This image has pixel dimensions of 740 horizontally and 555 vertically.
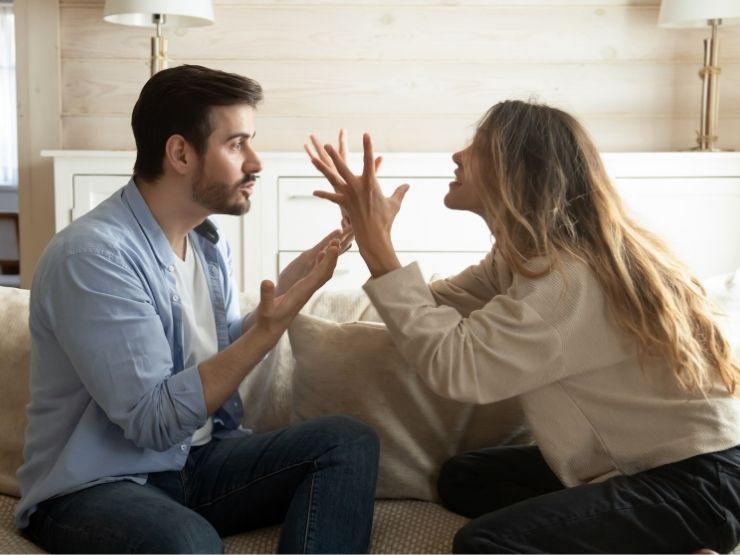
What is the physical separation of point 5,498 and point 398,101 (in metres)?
2.34

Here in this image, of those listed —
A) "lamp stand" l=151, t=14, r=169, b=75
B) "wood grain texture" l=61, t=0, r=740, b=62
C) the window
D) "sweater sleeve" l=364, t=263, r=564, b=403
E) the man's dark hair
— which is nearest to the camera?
"sweater sleeve" l=364, t=263, r=564, b=403

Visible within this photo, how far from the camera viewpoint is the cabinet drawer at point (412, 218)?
3326mm

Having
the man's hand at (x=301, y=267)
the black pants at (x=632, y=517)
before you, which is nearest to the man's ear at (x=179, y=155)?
the man's hand at (x=301, y=267)

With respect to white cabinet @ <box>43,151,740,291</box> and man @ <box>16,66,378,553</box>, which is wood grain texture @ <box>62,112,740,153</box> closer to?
white cabinet @ <box>43,151,740,291</box>

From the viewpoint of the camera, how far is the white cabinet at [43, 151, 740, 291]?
3328 mm

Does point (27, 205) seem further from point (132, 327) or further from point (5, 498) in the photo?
point (132, 327)

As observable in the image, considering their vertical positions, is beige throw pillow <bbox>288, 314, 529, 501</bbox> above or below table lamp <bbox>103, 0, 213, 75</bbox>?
below

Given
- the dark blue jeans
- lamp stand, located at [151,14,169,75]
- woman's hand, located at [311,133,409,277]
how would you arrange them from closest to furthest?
the dark blue jeans, woman's hand, located at [311,133,409,277], lamp stand, located at [151,14,169,75]

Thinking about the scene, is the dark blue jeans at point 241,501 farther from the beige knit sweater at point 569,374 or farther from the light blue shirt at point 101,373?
the beige knit sweater at point 569,374

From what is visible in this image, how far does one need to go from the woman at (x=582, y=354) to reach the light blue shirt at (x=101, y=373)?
0.33 metres

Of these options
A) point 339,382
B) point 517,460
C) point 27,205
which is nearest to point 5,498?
point 339,382

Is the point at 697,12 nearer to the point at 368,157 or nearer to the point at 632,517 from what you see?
the point at 368,157

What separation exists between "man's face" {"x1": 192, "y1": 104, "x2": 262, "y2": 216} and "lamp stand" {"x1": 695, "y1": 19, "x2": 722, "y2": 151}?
85.3 inches

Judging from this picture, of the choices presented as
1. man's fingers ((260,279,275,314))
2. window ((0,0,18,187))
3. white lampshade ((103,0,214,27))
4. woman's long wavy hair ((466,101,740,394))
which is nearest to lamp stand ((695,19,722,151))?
white lampshade ((103,0,214,27))
